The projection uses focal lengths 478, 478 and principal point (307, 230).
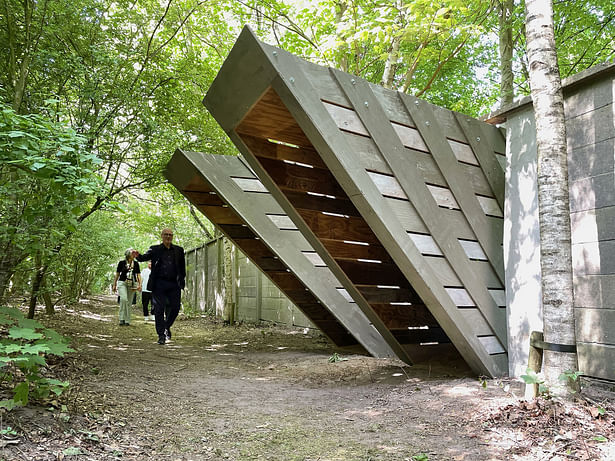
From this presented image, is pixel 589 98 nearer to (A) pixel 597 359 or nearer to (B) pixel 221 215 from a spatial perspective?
(A) pixel 597 359

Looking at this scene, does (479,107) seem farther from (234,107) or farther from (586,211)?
(234,107)

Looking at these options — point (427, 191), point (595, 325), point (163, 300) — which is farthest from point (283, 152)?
point (163, 300)

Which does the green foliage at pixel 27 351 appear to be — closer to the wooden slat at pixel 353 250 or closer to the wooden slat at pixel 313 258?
A: the wooden slat at pixel 353 250

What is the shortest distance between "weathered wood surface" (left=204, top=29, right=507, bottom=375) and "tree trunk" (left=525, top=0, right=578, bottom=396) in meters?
0.82

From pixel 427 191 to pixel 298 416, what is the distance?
1.99m

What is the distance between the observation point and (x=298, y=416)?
3488 millimetres

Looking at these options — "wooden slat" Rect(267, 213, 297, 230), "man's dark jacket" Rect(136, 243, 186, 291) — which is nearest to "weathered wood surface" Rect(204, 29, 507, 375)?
"wooden slat" Rect(267, 213, 297, 230)

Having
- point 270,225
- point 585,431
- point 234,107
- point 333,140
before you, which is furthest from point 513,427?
point 270,225

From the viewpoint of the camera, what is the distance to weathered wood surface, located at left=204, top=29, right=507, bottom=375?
340 centimetres

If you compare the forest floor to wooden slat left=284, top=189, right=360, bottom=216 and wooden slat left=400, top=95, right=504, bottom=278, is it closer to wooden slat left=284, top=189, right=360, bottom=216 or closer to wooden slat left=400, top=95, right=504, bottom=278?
wooden slat left=400, top=95, right=504, bottom=278

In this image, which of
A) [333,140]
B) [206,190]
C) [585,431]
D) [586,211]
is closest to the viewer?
[585,431]

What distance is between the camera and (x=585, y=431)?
107 inches

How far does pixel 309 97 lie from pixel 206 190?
3.46 meters

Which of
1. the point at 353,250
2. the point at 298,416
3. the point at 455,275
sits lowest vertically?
the point at 298,416
